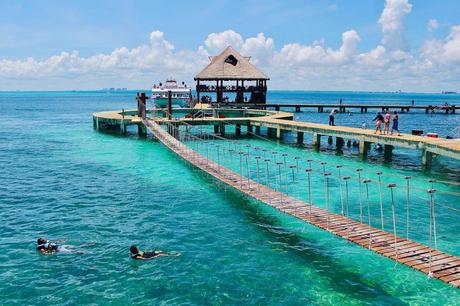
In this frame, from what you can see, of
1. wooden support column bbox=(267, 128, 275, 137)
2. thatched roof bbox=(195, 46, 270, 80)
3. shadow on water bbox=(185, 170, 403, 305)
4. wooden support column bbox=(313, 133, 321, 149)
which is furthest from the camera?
thatched roof bbox=(195, 46, 270, 80)

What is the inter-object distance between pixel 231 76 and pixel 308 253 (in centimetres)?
5100

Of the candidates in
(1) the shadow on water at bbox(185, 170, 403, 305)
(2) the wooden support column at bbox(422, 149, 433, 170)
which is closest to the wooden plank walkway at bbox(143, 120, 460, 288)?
(1) the shadow on water at bbox(185, 170, 403, 305)

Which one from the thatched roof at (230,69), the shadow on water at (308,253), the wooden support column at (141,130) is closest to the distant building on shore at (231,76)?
the thatched roof at (230,69)

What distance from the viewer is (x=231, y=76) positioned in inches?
2491

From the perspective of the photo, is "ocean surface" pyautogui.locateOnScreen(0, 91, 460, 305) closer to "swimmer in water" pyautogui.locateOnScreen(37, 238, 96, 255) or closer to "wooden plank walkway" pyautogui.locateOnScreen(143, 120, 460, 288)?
"swimmer in water" pyautogui.locateOnScreen(37, 238, 96, 255)

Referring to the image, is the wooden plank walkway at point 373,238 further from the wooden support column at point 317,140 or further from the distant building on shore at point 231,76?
the distant building on shore at point 231,76

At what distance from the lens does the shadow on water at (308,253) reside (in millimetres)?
12133

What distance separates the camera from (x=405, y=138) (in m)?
29.5

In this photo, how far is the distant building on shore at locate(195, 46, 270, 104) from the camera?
6322 centimetres

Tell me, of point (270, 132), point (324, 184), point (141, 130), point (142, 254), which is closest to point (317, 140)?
point (270, 132)

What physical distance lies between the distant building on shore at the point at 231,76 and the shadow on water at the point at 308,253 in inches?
1734

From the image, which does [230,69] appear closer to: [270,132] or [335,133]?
[270,132]

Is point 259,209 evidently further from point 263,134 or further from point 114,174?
point 263,134

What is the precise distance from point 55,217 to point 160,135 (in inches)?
766
